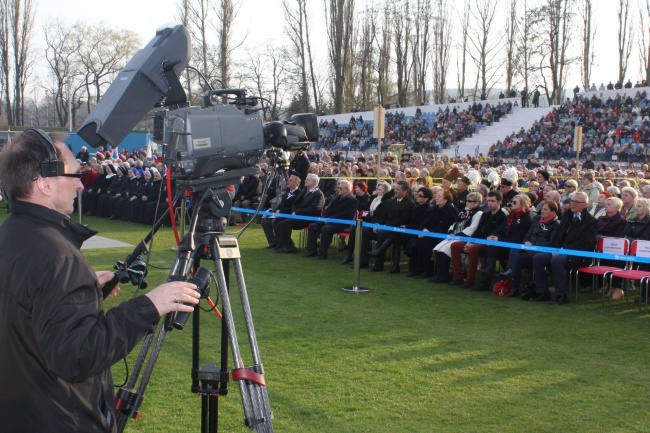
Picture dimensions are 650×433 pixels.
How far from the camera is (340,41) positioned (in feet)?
165

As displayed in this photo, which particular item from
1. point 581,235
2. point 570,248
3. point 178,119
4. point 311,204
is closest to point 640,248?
point 581,235

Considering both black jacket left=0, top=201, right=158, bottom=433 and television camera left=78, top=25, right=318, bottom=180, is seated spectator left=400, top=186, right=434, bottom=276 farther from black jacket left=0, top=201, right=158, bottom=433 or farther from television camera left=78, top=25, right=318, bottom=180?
black jacket left=0, top=201, right=158, bottom=433

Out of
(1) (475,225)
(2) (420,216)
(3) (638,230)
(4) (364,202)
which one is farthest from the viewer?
(4) (364,202)

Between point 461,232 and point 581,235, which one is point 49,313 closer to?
point 581,235

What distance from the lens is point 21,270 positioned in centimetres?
226

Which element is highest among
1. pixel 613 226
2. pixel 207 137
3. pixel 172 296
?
pixel 207 137

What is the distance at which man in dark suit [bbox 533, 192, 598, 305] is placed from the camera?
943 centimetres

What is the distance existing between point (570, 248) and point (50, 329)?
840 centimetres

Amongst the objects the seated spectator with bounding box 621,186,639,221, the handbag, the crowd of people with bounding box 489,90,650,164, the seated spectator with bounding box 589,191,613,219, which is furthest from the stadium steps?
the handbag

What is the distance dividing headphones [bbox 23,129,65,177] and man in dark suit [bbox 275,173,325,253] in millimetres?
11209

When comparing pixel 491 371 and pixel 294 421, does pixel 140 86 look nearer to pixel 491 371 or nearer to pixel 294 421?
pixel 294 421

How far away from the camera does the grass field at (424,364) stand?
5.09m

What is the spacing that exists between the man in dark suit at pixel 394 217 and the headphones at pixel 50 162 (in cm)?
954

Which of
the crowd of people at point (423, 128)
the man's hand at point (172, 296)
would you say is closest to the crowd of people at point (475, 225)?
the man's hand at point (172, 296)
